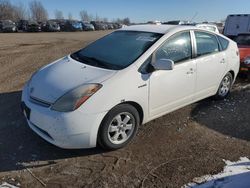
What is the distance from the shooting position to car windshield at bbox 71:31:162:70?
423 centimetres

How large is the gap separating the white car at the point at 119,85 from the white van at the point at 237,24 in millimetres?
12345

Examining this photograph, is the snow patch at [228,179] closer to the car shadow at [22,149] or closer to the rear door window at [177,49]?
the car shadow at [22,149]

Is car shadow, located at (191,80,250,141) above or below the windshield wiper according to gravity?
below

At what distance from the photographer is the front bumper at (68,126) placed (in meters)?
3.50

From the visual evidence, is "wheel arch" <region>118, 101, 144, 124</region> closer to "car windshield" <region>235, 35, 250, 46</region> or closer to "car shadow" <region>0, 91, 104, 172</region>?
"car shadow" <region>0, 91, 104, 172</region>

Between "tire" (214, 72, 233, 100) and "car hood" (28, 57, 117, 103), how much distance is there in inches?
113

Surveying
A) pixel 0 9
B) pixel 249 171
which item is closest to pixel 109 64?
pixel 249 171

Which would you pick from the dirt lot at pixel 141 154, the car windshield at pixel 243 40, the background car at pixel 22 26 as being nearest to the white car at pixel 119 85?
the dirt lot at pixel 141 154

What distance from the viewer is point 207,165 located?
146 inches

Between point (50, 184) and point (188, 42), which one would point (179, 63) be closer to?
point (188, 42)

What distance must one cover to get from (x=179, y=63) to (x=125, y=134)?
148 cm

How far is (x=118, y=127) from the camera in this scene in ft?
12.9

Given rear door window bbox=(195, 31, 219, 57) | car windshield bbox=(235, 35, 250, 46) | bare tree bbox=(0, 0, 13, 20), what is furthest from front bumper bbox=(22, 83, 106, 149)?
bare tree bbox=(0, 0, 13, 20)

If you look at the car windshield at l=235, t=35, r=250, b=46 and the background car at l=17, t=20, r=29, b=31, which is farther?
the background car at l=17, t=20, r=29, b=31
